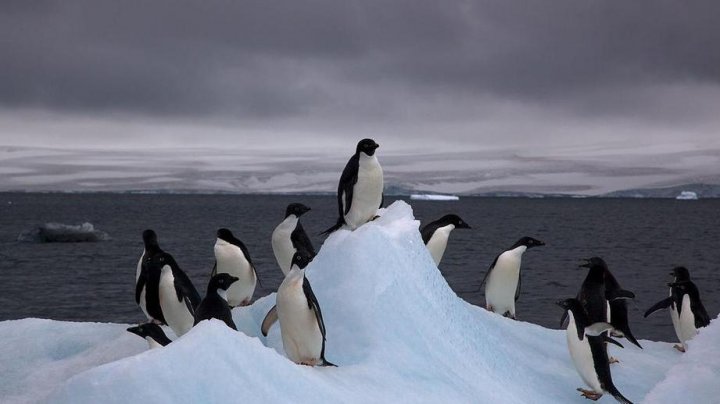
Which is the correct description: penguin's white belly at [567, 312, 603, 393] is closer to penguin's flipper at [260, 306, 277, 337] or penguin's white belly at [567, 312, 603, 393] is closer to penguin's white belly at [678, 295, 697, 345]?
penguin's flipper at [260, 306, 277, 337]

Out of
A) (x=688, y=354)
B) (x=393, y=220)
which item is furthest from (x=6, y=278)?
(x=688, y=354)

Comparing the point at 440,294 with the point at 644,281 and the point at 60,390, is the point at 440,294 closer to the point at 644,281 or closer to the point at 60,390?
the point at 60,390

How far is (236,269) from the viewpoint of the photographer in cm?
1066

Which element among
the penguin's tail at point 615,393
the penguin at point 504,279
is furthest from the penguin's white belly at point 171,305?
the penguin's tail at point 615,393

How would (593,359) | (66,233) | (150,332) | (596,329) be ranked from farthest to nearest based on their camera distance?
(66,233) → (596,329) → (593,359) → (150,332)

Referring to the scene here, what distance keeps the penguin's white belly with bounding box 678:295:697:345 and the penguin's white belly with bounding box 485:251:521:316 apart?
2392 millimetres

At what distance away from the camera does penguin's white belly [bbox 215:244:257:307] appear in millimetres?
10641

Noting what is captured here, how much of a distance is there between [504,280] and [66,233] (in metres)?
41.8

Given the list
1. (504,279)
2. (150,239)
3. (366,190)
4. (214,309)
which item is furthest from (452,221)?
(214,309)

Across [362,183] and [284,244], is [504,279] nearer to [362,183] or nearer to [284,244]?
[284,244]

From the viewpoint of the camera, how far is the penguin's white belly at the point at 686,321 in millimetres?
11109

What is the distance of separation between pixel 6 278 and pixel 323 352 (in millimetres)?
31130

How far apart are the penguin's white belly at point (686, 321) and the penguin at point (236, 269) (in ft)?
19.6

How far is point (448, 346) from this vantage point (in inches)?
272
